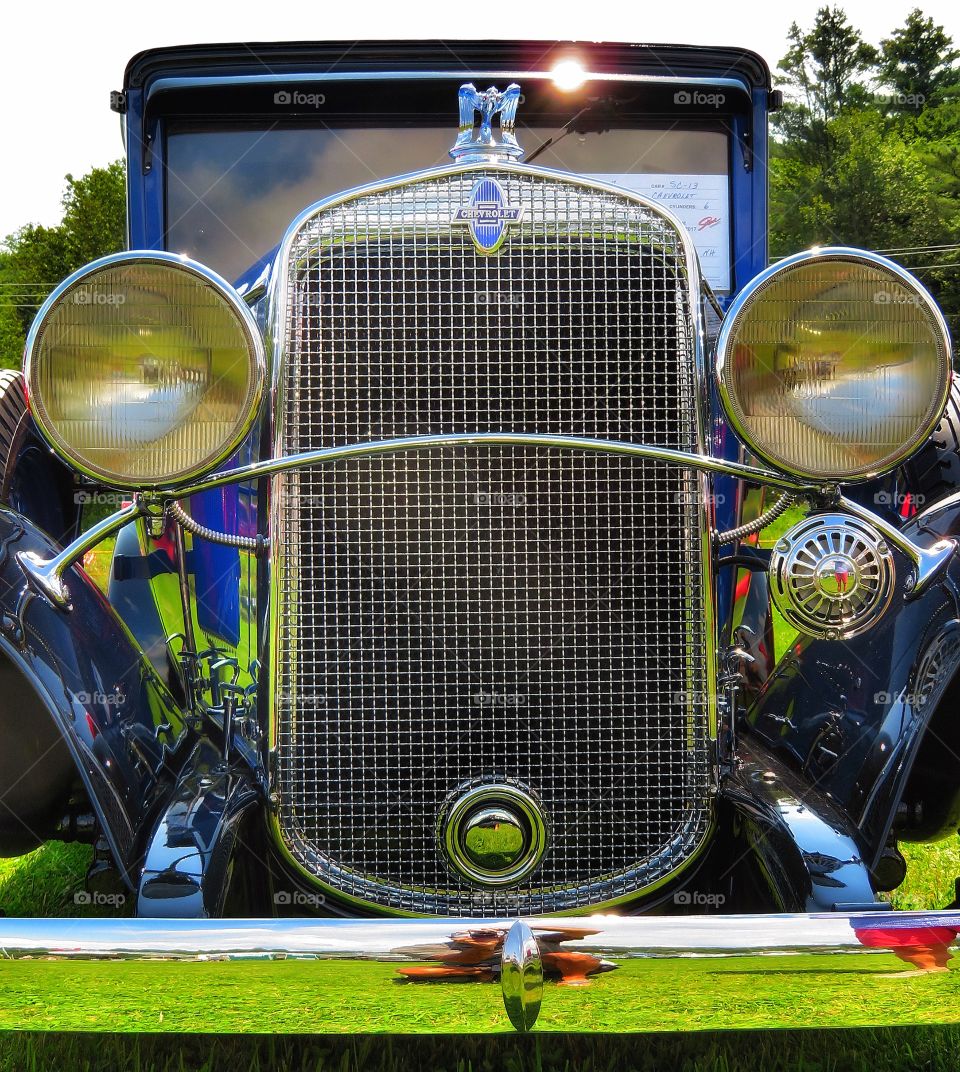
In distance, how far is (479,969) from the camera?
1.36m

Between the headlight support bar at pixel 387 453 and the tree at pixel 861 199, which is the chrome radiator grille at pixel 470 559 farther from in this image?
the tree at pixel 861 199

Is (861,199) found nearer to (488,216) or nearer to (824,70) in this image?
(824,70)

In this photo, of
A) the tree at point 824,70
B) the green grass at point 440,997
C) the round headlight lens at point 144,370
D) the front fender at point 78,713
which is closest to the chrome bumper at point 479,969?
the green grass at point 440,997

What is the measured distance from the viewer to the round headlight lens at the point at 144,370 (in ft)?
5.55

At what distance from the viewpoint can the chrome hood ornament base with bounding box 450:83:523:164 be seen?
6.70 ft

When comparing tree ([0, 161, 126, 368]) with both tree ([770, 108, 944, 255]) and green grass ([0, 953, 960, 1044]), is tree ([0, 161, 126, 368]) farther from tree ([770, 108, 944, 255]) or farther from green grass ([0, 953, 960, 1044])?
green grass ([0, 953, 960, 1044])

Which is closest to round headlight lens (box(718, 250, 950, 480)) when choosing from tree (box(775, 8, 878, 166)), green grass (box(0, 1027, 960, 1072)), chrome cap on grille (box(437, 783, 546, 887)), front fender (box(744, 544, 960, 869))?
front fender (box(744, 544, 960, 869))

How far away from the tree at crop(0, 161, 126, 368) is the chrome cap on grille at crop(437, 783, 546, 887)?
919 inches

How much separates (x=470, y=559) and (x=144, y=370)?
2.08 ft

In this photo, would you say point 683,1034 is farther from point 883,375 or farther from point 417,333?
point 417,333

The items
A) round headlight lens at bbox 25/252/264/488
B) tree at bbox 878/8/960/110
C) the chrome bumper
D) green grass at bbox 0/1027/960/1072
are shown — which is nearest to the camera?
the chrome bumper

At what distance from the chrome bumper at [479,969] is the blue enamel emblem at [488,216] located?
115 centimetres

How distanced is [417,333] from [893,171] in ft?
85.0

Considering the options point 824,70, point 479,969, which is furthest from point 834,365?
point 824,70
